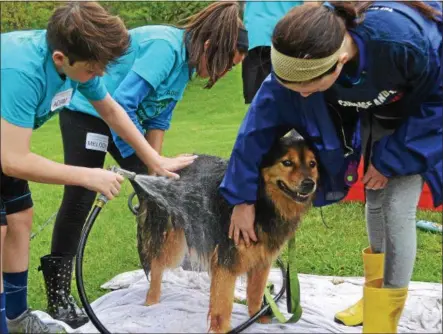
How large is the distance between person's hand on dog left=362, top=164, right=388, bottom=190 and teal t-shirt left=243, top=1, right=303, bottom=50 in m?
1.75

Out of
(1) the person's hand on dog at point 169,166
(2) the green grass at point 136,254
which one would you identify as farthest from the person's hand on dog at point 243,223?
(2) the green grass at point 136,254

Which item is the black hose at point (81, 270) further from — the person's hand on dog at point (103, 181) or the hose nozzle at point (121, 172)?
the person's hand on dog at point (103, 181)

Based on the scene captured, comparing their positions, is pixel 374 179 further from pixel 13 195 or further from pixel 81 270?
pixel 13 195

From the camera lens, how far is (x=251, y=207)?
244 cm

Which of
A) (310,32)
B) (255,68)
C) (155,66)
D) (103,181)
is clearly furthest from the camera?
(255,68)

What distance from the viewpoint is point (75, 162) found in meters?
2.87

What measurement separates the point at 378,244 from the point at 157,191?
94 cm

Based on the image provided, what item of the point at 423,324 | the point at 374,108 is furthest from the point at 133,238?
the point at 374,108

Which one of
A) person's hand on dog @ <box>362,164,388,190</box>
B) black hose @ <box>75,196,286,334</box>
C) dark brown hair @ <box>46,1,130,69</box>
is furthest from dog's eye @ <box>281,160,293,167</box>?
dark brown hair @ <box>46,1,130,69</box>

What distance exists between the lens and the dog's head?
242 cm

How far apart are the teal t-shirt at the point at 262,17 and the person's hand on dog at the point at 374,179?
1.75 metres

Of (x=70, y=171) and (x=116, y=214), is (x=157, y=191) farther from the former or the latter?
(x=116, y=214)

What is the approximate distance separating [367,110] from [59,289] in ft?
5.14

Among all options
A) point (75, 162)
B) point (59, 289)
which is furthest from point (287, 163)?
point (59, 289)
